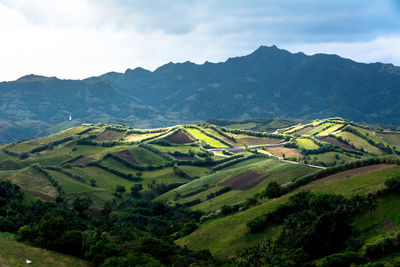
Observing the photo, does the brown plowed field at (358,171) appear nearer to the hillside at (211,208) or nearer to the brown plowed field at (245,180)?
the hillside at (211,208)

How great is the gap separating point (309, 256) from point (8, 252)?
53776 mm

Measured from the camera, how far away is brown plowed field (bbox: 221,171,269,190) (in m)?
158

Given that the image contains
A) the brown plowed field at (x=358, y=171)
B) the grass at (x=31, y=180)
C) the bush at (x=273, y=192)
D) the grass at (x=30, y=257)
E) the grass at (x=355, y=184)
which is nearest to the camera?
the grass at (x=30, y=257)

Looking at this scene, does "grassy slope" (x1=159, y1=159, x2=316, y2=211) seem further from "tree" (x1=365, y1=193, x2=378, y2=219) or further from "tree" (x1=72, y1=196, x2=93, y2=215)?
"tree" (x1=365, y1=193, x2=378, y2=219)

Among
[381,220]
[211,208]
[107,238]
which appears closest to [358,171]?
[381,220]

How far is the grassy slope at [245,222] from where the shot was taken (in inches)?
3248

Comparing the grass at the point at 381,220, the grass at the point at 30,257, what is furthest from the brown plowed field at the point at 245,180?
the grass at the point at 30,257

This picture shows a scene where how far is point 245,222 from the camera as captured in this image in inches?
3615

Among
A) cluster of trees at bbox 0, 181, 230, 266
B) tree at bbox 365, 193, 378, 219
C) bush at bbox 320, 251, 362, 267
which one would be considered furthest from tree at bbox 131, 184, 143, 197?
bush at bbox 320, 251, 362, 267

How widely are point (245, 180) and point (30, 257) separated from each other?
367 ft

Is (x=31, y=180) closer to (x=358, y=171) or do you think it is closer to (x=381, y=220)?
(x=358, y=171)

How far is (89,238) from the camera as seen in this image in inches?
3105

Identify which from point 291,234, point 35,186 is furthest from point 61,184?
point 291,234

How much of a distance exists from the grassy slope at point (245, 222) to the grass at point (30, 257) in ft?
96.3
